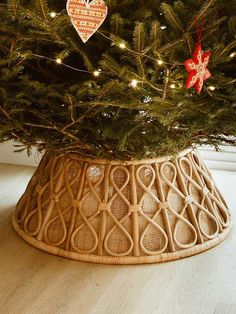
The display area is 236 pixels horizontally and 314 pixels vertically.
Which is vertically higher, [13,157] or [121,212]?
[13,157]

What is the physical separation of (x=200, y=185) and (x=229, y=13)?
487 mm

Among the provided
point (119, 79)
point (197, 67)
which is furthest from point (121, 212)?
point (197, 67)

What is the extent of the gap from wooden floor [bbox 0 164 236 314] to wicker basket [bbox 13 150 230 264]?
0.04m

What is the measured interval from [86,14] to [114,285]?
2.08ft

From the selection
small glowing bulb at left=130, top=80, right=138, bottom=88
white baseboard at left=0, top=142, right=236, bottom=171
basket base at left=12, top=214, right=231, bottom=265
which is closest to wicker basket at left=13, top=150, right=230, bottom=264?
basket base at left=12, top=214, right=231, bottom=265

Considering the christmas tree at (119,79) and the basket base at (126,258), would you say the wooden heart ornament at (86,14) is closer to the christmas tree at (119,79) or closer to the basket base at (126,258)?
the christmas tree at (119,79)

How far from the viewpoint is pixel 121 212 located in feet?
4.28

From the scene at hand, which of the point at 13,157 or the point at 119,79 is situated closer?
the point at 119,79

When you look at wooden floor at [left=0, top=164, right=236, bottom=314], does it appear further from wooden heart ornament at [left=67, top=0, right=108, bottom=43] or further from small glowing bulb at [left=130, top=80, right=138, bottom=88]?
wooden heart ornament at [left=67, top=0, right=108, bottom=43]

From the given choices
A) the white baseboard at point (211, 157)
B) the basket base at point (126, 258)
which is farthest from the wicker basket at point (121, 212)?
the white baseboard at point (211, 157)

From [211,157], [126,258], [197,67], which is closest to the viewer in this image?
[197,67]

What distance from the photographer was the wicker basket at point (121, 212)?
4.25 feet

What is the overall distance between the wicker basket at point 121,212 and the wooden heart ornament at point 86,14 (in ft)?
1.31

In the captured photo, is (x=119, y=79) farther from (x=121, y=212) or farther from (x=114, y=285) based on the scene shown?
(x=114, y=285)
